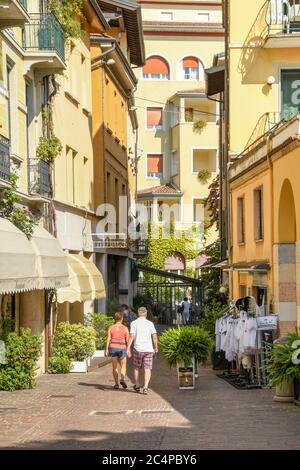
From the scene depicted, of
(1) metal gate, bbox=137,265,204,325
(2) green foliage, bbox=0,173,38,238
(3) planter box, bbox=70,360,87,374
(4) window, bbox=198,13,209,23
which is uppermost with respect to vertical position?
(4) window, bbox=198,13,209,23

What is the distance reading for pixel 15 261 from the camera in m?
20.1

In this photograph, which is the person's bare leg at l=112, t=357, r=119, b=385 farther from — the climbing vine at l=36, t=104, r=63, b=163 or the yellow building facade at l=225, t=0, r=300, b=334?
the climbing vine at l=36, t=104, r=63, b=163

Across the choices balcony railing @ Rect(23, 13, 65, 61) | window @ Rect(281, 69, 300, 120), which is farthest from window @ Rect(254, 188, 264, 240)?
balcony railing @ Rect(23, 13, 65, 61)

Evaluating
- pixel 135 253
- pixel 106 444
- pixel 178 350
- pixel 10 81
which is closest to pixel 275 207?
pixel 178 350

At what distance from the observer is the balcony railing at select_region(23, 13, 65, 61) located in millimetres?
25703

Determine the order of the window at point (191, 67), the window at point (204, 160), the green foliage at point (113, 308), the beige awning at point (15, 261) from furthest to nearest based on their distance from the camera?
the window at point (191, 67) → the window at point (204, 160) → the green foliage at point (113, 308) → the beige awning at point (15, 261)

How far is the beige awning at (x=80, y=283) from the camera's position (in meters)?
27.8

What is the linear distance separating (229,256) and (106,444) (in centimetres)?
1997

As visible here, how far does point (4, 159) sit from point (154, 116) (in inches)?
2084

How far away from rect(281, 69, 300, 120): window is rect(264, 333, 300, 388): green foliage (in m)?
15.1

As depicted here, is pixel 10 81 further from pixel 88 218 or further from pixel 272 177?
pixel 88 218

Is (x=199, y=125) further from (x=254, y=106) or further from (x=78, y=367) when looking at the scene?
(x=78, y=367)

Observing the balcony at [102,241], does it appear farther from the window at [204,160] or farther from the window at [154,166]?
the window at [154,166]

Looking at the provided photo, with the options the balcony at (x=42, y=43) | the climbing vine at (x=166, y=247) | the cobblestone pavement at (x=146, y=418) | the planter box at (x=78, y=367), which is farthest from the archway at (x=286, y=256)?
the climbing vine at (x=166, y=247)
